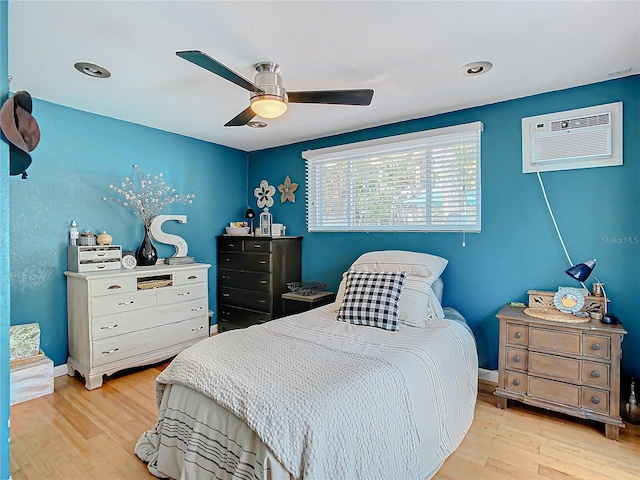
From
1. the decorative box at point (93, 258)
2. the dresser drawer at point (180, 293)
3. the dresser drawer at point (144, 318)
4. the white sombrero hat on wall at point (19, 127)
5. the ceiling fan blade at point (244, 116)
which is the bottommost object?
the dresser drawer at point (144, 318)

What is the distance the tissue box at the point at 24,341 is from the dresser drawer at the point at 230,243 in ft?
6.45

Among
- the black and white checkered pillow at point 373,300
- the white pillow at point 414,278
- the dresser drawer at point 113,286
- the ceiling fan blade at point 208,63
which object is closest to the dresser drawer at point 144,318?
the dresser drawer at point 113,286

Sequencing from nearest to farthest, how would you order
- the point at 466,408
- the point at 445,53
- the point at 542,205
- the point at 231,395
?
the point at 231,395, the point at 445,53, the point at 466,408, the point at 542,205

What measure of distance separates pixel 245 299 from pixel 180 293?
0.80 m

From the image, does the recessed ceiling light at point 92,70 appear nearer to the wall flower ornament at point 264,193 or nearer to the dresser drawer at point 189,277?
the dresser drawer at point 189,277

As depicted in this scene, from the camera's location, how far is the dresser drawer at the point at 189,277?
11.4 ft

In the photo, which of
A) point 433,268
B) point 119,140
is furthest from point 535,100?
point 119,140

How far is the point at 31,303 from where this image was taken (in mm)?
2891

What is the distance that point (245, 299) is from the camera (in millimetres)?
4039

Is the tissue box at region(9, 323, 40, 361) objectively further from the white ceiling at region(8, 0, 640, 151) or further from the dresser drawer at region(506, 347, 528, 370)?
the dresser drawer at region(506, 347, 528, 370)

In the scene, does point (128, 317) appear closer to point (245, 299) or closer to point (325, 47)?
point (245, 299)

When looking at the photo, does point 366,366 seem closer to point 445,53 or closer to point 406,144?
point 445,53

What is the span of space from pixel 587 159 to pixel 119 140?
4.12 meters

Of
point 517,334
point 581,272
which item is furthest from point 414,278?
point 581,272
